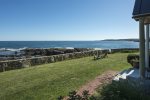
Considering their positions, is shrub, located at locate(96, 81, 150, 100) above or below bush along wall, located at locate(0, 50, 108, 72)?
above

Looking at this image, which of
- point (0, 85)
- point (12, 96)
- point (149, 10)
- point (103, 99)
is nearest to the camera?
point (103, 99)

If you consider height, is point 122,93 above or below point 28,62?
above

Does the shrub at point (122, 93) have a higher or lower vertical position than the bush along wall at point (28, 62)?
higher

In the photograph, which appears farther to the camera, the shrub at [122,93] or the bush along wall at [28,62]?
the bush along wall at [28,62]

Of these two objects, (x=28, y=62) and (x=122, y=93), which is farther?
(x=28, y=62)

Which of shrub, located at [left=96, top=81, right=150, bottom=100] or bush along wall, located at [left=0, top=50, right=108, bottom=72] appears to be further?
bush along wall, located at [left=0, top=50, right=108, bottom=72]

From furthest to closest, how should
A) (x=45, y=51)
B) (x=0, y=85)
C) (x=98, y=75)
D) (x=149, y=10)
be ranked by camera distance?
1. (x=45, y=51)
2. (x=98, y=75)
3. (x=0, y=85)
4. (x=149, y=10)

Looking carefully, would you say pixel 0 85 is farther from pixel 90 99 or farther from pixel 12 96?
pixel 90 99

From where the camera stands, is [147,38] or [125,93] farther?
[147,38]

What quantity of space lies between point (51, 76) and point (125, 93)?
7847 millimetres

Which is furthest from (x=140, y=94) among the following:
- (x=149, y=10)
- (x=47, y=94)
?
(x=47, y=94)

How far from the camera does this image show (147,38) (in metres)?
13.2

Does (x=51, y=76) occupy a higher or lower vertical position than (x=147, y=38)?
lower

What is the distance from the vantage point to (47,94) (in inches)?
410
